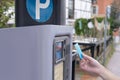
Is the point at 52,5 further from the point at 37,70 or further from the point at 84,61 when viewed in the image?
the point at 37,70

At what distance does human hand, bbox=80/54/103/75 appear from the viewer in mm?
2746

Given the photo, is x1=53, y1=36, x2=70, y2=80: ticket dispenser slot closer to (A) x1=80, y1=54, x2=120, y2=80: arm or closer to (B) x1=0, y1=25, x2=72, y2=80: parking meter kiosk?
(B) x1=0, y1=25, x2=72, y2=80: parking meter kiosk

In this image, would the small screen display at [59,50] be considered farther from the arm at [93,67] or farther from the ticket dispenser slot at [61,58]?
the arm at [93,67]

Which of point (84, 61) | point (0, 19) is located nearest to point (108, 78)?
point (84, 61)

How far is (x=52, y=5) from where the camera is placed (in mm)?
2605

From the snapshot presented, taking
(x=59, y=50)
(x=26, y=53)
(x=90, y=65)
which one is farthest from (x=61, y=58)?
(x=90, y=65)

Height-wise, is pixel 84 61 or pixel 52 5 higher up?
pixel 52 5

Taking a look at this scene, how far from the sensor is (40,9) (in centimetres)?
267

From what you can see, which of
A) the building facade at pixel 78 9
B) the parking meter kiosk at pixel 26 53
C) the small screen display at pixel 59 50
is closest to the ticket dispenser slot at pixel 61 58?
the small screen display at pixel 59 50

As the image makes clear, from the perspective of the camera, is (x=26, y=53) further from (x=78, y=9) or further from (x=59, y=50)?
(x=78, y=9)

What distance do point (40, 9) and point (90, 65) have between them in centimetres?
61

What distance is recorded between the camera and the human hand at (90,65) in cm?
275

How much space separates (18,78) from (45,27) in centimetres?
28

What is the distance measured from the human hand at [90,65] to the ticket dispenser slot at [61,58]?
0.51m
